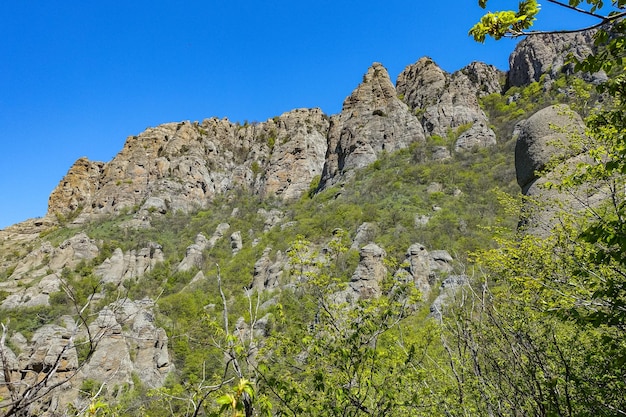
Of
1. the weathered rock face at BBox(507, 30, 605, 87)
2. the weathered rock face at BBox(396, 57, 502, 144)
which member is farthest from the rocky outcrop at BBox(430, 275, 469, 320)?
the weathered rock face at BBox(507, 30, 605, 87)

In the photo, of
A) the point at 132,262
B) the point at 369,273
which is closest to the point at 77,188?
the point at 132,262

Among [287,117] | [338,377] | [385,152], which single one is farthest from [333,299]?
[287,117]

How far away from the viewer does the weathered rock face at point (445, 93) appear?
57.8 metres

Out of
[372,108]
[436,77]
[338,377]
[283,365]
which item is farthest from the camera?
[436,77]

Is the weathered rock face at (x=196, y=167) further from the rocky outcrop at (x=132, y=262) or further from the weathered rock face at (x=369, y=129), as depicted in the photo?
the rocky outcrop at (x=132, y=262)

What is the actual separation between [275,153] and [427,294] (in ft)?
181

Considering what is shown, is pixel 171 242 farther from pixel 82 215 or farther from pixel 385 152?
pixel 385 152

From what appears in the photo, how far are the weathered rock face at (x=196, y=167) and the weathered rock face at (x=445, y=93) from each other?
20.5m

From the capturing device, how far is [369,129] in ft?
194

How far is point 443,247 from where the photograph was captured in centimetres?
3130

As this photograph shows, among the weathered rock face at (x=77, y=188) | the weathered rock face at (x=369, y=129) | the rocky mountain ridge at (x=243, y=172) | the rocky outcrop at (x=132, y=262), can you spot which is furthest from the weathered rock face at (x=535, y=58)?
the weathered rock face at (x=77, y=188)

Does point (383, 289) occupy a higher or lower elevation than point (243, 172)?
lower

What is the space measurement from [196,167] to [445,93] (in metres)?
48.9

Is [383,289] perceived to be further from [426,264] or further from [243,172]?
[243,172]
